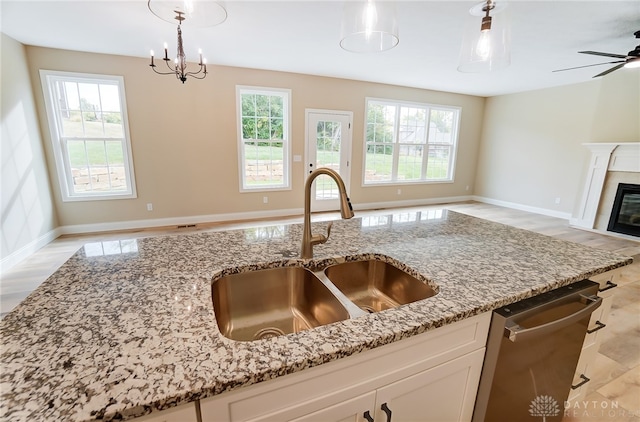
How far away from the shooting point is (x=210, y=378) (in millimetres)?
545

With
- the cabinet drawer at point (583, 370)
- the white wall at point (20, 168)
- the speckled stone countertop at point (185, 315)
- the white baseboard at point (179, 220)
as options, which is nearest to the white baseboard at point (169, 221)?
the white baseboard at point (179, 220)

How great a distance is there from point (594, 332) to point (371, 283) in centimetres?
111

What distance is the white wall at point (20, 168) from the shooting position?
3.10 metres

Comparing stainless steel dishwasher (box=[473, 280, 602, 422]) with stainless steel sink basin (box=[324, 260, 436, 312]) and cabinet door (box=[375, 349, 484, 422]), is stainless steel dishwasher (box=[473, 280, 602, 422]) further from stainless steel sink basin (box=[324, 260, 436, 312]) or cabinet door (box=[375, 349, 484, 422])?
stainless steel sink basin (box=[324, 260, 436, 312])

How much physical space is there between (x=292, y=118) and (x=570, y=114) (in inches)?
212

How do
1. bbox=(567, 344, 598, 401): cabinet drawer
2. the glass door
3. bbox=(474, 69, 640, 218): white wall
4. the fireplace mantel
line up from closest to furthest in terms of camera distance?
bbox=(567, 344, 598, 401): cabinet drawer, the fireplace mantel, bbox=(474, 69, 640, 218): white wall, the glass door

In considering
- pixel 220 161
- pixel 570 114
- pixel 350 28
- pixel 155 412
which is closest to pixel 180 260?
pixel 155 412

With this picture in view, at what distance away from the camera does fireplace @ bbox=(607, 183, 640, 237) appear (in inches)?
165

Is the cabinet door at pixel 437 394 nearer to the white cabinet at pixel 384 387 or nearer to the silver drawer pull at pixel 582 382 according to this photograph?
the white cabinet at pixel 384 387

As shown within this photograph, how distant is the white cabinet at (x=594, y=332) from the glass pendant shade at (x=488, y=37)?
1193 mm

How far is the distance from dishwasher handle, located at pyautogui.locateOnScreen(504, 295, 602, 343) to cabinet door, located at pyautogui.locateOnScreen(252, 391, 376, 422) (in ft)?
1.65

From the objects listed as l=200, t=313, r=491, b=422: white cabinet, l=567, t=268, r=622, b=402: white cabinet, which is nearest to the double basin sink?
l=200, t=313, r=491, b=422: white cabinet

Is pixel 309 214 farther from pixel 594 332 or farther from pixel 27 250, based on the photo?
pixel 27 250

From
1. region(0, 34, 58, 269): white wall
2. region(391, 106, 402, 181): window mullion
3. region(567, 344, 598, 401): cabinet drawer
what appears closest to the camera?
region(567, 344, 598, 401): cabinet drawer
